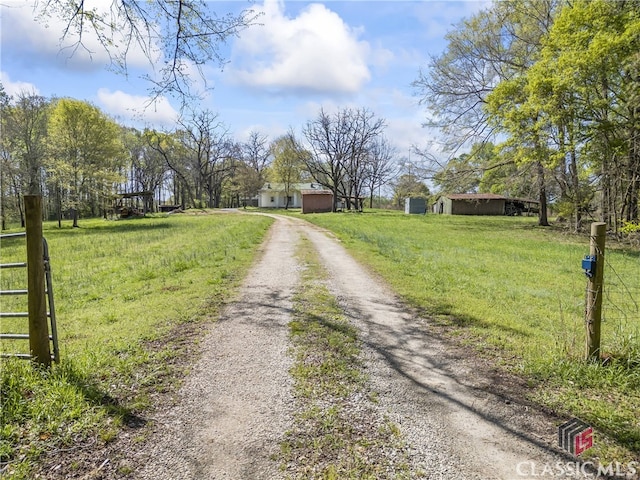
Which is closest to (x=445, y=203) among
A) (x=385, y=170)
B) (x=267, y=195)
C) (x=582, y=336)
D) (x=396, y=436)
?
(x=385, y=170)

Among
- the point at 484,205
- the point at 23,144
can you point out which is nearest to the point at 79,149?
the point at 23,144

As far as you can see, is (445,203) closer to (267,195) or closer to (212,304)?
(267,195)

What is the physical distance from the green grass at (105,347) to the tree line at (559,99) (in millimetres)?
13313

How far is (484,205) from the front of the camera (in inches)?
1946

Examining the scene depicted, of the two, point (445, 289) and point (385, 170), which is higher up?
point (385, 170)

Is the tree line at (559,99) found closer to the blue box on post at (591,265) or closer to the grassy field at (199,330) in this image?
the grassy field at (199,330)

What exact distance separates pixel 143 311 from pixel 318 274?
12.9 feet

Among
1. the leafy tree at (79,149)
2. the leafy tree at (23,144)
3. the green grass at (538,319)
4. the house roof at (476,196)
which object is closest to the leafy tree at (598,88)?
the green grass at (538,319)

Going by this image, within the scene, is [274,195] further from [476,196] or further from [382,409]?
[382,409]

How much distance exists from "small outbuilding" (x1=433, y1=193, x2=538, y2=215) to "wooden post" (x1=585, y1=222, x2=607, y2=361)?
44.8m

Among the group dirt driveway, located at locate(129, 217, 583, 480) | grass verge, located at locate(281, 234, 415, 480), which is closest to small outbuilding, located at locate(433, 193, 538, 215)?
dirt driveway, located at locate(129, 217, 583, 480)

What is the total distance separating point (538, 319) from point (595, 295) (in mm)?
2382

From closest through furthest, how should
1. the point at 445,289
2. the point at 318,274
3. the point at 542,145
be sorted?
the point at 445,289 → the point at 318,274 → the point at 542,145

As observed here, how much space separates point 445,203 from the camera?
166ft
